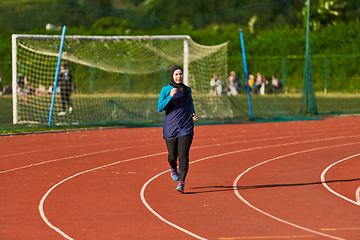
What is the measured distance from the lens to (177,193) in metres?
8.87

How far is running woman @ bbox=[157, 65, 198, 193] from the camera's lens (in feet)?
28.7

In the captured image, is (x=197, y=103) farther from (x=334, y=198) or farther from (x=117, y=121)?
(x=334, y=198)

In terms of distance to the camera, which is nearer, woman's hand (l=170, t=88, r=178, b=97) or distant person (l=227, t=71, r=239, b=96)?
Result: woman's hand (l=170, t=88, r=178, b=97)

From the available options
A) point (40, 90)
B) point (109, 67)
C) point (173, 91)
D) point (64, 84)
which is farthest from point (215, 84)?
point (173, 91)

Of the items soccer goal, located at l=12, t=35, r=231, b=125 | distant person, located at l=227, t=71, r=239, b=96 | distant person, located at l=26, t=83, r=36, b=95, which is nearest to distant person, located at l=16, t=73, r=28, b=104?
soccer goal, located at l=12, t=35, r=231, b=125

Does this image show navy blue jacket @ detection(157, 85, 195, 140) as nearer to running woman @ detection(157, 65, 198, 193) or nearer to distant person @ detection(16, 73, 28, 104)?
running woman @ detection(157, 65, 198, 193)

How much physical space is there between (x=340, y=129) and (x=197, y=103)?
6.67m

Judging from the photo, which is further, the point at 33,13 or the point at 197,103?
the point at 33,13

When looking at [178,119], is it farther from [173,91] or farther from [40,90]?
[40,90]

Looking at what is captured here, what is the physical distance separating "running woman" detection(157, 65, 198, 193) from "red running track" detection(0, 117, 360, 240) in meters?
0.52

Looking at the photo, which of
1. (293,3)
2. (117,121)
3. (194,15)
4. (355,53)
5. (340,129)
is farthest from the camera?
(194,15)

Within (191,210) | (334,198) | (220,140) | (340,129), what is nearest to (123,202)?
(191,210)

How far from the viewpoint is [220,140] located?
1616cm

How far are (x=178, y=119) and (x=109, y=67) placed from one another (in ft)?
55.8
